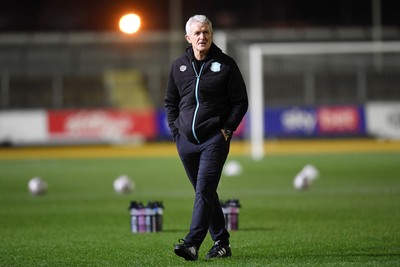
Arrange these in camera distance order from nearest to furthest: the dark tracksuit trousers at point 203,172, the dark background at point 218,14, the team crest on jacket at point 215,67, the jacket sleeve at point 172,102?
1. the dark tracksuit trousers at point 203,172
2. the team crest on jacket at point 215,67
3. the jacket sleeve at point 172,102
4. the dark background at point 218,14

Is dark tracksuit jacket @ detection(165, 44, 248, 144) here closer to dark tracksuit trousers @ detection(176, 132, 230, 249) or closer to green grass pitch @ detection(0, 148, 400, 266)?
dark tracksuit trousers @ detection(176, 132, 230, 249)

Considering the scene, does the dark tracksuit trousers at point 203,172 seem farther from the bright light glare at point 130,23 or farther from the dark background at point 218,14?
the dark background at point 218,14

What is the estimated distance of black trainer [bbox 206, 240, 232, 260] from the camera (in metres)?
9.55

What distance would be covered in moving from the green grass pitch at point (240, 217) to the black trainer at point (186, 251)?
10 centimetres

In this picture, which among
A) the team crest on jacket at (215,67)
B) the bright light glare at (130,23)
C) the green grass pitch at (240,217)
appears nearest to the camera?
the team crest on jacket at (215,67)

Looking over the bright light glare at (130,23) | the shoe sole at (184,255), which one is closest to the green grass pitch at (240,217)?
the shoe sole at (184,255)

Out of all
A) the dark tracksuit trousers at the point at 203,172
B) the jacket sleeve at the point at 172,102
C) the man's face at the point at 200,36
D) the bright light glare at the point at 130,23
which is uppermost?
the bright light glare at the point at 130,23

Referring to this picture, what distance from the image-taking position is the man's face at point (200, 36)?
9039 millimetres

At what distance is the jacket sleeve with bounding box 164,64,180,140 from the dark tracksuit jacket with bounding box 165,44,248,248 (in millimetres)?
61

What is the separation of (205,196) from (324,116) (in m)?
29.0

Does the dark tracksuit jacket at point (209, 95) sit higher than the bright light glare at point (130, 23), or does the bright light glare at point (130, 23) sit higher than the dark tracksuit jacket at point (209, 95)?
the bright light glare at point (130, 23)

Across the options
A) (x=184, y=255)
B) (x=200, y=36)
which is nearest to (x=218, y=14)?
(x=200, y=36)

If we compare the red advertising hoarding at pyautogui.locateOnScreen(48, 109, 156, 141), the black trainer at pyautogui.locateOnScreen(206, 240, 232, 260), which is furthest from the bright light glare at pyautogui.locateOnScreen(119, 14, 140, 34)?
the red advertising hoarding at pyautogui.locateOnScreen(48, 109, 156, 141)

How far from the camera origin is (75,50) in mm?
45156
